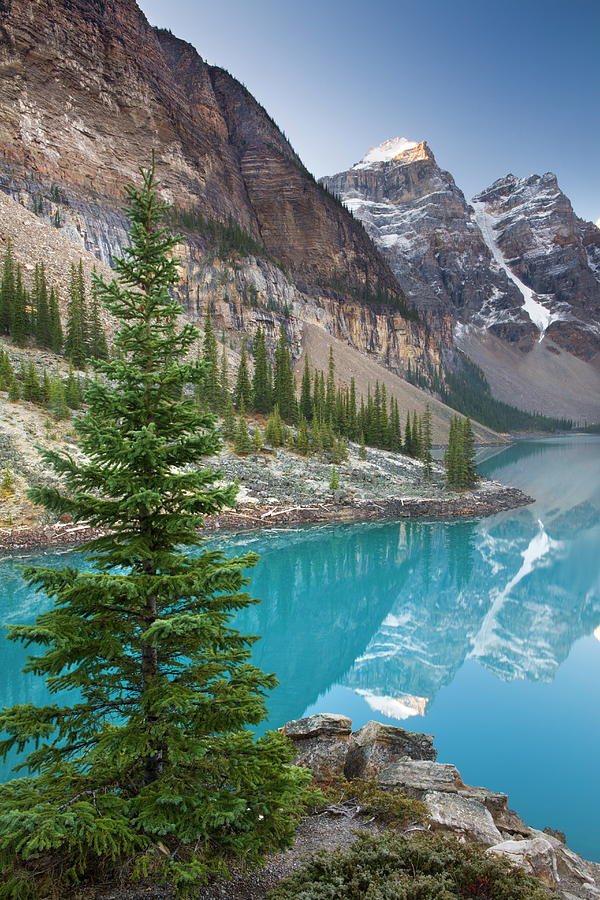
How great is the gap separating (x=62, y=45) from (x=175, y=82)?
143 ft

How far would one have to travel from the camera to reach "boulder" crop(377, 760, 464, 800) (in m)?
7.81

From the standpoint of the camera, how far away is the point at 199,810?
4574mm

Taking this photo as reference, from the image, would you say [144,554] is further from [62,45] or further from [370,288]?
[370,288]

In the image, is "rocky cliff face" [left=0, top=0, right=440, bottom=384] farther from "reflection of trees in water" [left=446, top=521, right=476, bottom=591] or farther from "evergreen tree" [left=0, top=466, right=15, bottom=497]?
"reflection of trees in water" [left=446, top=521, right=476, bottom=591]

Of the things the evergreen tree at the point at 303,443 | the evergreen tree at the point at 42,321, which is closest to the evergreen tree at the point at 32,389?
the evergreen tree at the point at 42,321

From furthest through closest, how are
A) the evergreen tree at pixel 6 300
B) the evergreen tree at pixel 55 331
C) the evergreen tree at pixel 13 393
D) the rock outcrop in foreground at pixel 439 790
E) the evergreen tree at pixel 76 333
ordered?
the evergreen tree at pixel 55 331 → the evergreen tree at pixel 6 300 → the evergreen tree at pixel 76 333 → the evergreen tree at pixel 13 393 → the rock outcrop in foreground at pixel 439 790

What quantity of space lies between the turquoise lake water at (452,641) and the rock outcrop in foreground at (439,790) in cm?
303

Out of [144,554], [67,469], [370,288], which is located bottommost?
[144,554]

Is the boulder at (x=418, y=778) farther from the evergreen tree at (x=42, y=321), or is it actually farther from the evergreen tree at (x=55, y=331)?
the evergreen tree at (x=42, y=321)

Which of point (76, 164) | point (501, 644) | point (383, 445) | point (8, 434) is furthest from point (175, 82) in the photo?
point (501, 644)

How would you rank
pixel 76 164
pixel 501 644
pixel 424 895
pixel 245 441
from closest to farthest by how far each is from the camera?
pixel 424 895, pixel 501 644, pixel 245 441, pixel 76 164

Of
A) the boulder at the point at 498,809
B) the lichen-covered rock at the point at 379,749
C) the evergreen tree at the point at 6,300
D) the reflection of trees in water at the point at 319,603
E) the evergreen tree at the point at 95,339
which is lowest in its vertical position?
the reflection of trees in water at the point at 319,603

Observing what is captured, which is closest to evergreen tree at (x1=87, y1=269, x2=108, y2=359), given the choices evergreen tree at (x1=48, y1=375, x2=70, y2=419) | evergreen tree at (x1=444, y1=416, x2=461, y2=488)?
evergreen tree at (x1=48, y1=375, x2=70, y2=419)

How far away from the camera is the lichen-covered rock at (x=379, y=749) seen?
9102 millimetres
